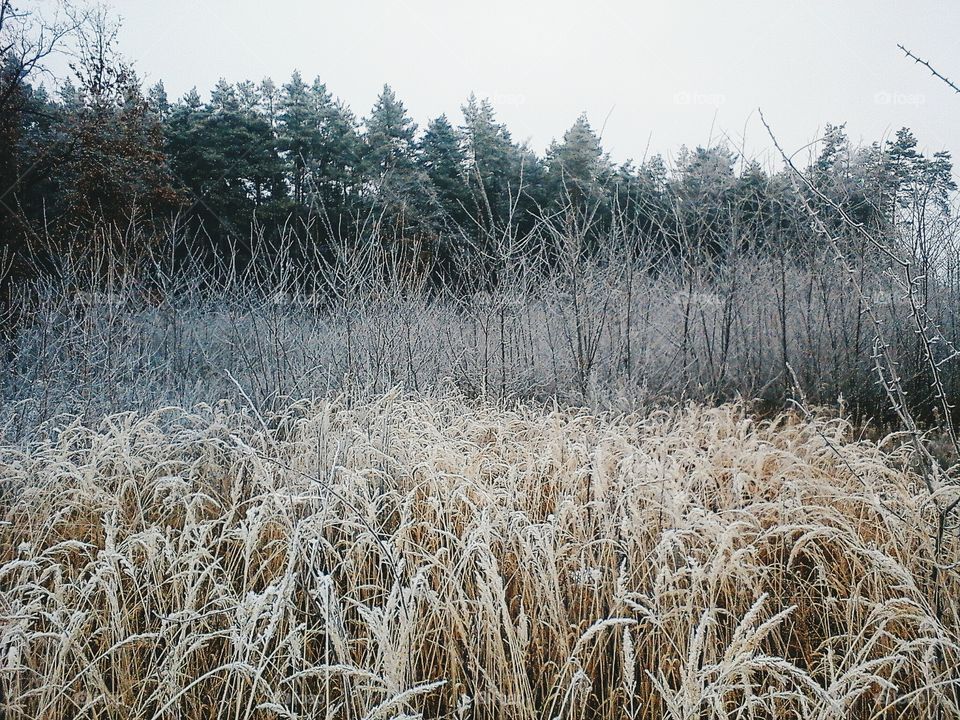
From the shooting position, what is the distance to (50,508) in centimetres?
255

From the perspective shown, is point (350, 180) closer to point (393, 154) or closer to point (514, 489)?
point (393, 154)

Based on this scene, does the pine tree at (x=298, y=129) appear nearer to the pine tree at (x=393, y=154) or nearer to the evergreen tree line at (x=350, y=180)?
the evergreen tree line at (x=350, y=180)

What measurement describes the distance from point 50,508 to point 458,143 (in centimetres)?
A: 1798

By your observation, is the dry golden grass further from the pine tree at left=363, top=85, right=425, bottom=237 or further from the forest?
the pine tree at left=363, top=85, right=425, bottom=237

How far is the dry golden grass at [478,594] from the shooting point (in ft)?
5.08

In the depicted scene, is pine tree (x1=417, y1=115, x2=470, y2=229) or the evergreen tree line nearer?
the evergreen tree line

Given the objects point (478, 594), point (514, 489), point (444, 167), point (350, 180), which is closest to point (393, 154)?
point (444, 167)

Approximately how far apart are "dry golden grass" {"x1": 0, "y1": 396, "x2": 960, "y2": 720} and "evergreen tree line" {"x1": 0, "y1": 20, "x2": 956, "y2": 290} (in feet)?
8.38

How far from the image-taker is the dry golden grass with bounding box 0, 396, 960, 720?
5.08ft

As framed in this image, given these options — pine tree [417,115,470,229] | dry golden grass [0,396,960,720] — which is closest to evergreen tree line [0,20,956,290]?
pine tree [417,115,470,229]

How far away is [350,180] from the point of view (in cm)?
1609

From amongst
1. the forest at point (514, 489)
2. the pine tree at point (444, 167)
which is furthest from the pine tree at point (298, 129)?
the forest at point (514, 489)

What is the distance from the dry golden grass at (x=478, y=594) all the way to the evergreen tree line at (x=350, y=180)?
256 cm

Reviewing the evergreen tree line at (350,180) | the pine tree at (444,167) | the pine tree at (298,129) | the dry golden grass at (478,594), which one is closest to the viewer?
the dry golden grass at (478,594)
